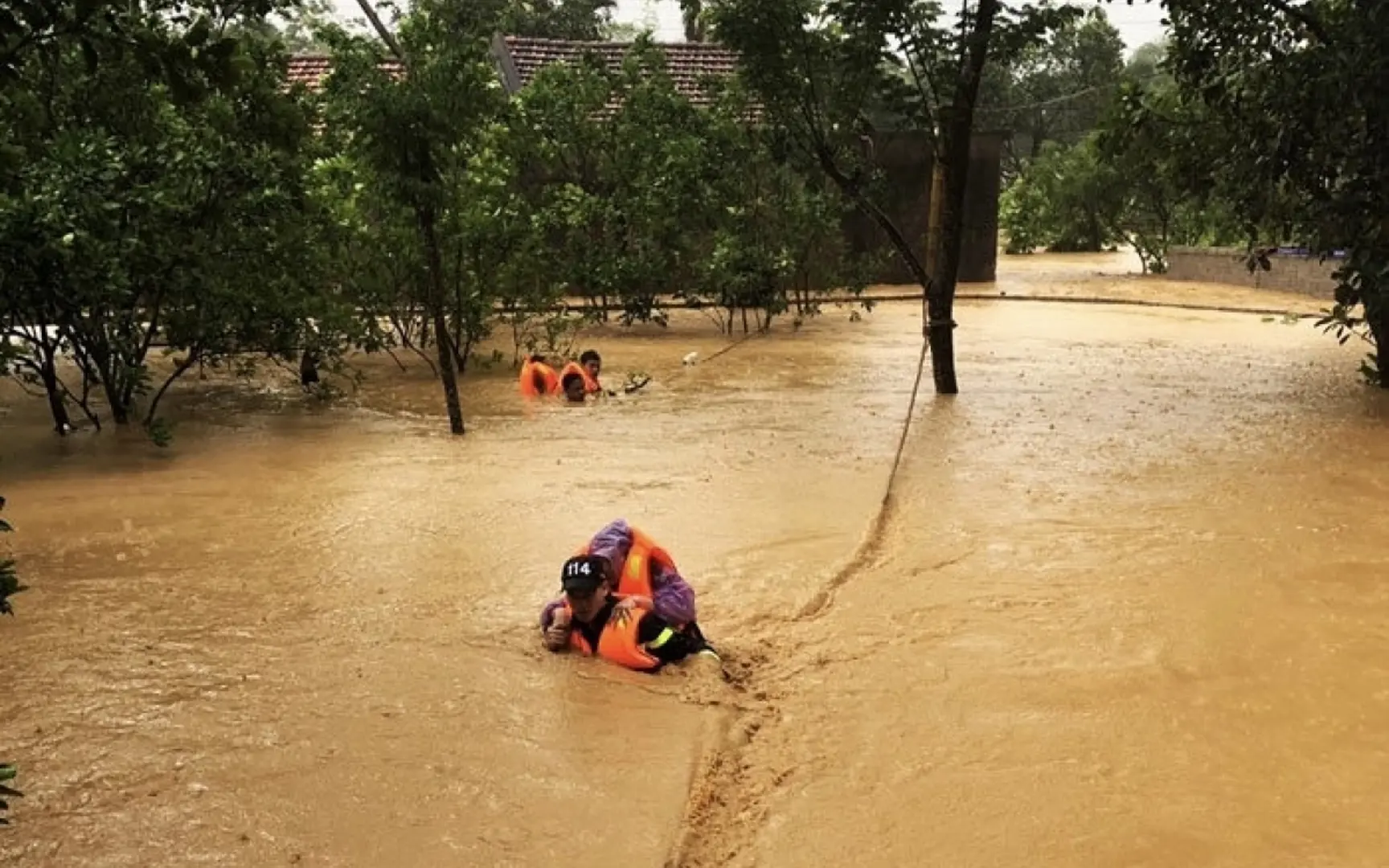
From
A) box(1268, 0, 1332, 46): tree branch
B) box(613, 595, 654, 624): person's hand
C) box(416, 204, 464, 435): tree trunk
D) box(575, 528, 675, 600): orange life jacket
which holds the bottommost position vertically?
box(613, 595, 654, 624): person's hand

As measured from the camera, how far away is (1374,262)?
9742mm

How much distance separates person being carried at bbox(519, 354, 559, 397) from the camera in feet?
40.8

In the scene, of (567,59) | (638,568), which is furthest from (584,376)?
(567,59)

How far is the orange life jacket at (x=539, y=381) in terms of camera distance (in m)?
12.4

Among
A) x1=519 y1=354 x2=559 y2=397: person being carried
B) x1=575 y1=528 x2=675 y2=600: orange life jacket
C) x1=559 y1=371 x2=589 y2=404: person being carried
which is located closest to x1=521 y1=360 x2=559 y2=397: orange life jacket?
x1=519 y1=354 x2=559 y2=397: person being carried

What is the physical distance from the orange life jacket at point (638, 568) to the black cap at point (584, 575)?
0.15 m

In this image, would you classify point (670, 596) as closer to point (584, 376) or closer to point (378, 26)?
point (378, 26)

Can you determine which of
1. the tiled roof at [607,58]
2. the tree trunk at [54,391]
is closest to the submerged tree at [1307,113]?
the tree trunk at [54,391]

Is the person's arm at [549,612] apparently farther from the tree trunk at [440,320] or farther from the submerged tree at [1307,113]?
the submerged tree at [1307,113]

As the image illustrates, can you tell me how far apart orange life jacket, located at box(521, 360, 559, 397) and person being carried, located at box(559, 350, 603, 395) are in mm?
124

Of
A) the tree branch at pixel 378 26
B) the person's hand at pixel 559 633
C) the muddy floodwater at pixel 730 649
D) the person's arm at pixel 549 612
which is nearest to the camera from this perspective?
the muddy floodwater at pixel 730 649

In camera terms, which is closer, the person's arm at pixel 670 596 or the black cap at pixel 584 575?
the black cap at pixel 584 575

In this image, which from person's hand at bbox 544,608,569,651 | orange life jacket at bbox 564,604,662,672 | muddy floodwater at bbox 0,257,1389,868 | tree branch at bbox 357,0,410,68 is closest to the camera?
muddy floodwater at bbox 0,257,1389,868

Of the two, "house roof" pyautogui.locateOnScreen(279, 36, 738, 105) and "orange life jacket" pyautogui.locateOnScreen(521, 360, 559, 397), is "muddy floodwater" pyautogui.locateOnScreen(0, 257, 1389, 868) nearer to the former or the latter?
"orange life jacket" pyautogui.locateOnScreen(521, 360, 559, 397)
